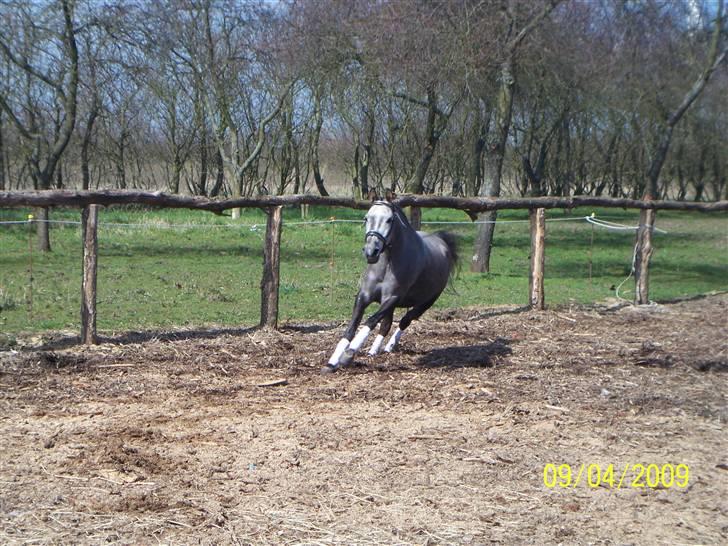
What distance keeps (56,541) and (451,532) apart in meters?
2.09

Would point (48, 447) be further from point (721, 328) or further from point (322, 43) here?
point (322, 43)

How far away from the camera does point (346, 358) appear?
26.5ft

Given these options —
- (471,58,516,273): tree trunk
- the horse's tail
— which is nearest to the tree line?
(471,58,516,273): tree trunk

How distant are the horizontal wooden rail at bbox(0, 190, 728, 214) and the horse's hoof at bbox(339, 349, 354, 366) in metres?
1.78

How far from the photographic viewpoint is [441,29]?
656 inches

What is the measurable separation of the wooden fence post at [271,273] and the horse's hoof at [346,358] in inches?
103

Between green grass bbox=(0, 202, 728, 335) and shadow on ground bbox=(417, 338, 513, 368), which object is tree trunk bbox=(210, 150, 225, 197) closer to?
green grass bbox=(0, 202, 728, 335)

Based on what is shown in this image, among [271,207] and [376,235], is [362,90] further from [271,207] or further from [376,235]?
[376,235]

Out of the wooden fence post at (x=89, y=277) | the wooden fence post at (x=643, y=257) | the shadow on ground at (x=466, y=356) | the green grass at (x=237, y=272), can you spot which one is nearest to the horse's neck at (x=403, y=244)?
the shadow on ground at (x=466, y=356)

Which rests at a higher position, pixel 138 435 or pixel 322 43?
pixel 322 43

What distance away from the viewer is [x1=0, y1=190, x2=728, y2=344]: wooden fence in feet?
30.3

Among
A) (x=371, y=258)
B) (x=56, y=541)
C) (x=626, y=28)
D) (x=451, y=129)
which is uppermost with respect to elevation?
(x=626, y=28)

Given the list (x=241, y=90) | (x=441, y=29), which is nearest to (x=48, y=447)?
(x=441, y=29)

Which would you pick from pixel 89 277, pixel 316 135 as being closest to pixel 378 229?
pixel 89 277
